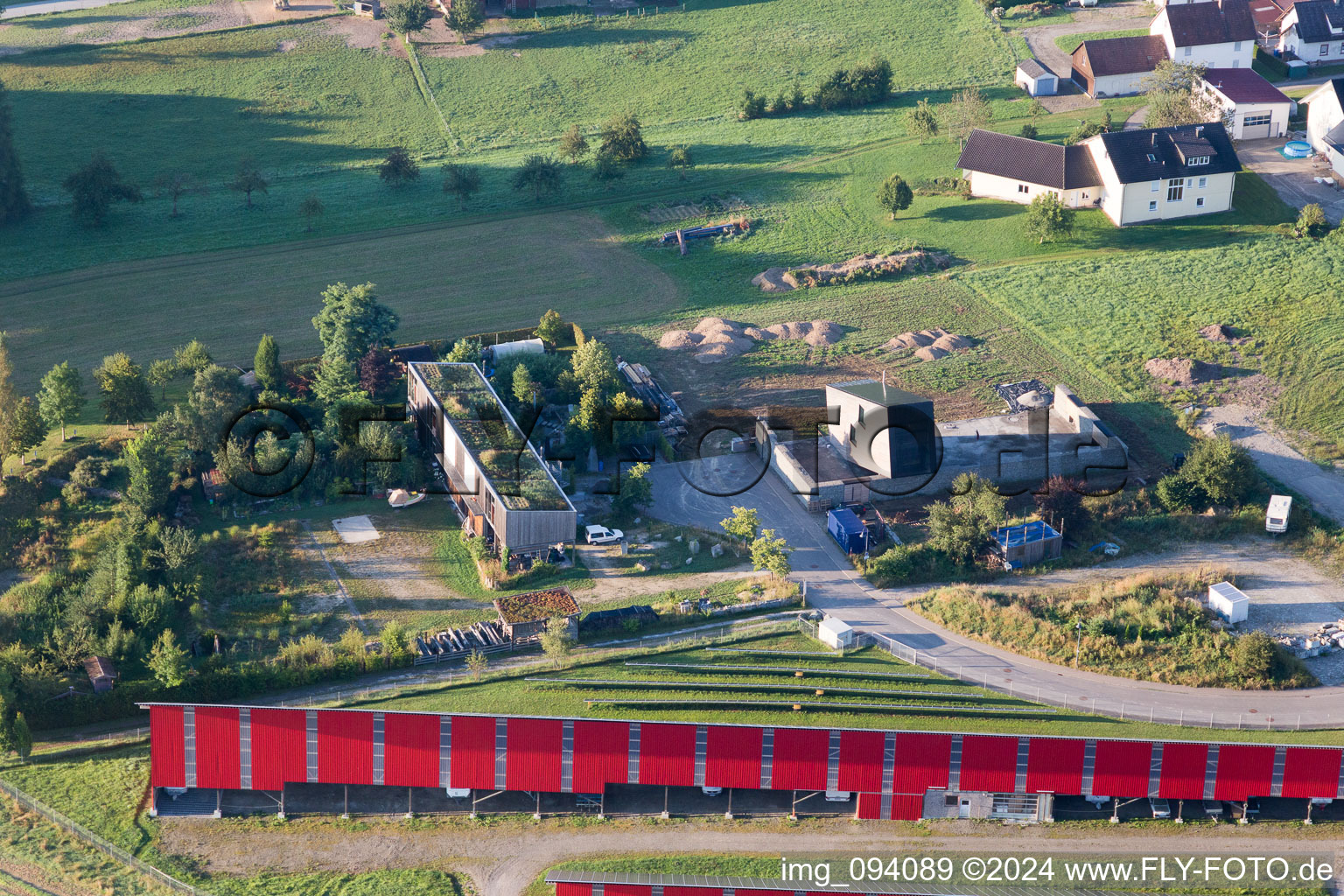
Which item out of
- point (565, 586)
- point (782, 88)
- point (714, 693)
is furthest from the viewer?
point (782, 88)

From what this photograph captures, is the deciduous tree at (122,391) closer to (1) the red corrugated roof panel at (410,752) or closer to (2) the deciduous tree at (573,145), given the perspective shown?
(1) the red corrugated roof panel at (410,752)

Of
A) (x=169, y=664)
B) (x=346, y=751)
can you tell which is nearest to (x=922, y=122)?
(x=169, y=664)

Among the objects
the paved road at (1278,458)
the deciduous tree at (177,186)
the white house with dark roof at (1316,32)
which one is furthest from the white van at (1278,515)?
the deciduous tree at (177,186)

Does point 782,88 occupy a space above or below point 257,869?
above

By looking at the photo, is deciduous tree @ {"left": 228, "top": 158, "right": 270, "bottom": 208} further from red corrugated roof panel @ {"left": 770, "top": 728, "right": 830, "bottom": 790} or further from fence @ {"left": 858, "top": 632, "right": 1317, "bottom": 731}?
red corrugated roof panel @ {"left": 770, "top": 728, "right": 830, "bottom": 790}

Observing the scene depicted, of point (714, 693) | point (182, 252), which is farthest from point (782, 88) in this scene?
point (714, 693)

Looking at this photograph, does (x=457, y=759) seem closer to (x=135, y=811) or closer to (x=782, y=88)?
(x=135, y=811)

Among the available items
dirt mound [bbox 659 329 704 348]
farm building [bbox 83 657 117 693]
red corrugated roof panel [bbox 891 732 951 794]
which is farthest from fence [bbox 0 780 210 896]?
dirt mound [bbox 659 329 704 348]
